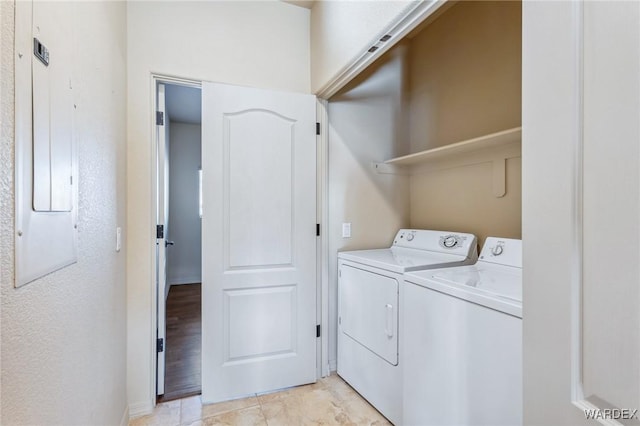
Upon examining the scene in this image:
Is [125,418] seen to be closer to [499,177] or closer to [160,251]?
[160,251]

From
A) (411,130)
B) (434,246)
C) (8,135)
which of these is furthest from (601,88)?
(411,130)

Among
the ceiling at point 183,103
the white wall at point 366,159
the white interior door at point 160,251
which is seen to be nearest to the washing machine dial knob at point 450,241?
the white wall at point 366,159

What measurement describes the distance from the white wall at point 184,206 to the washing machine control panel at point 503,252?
4.82m

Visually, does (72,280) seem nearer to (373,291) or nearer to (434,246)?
(373,291)

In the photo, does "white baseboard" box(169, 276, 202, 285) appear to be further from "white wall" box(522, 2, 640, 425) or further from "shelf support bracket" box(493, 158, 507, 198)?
"white wall" box(522, 2, 640, 425)

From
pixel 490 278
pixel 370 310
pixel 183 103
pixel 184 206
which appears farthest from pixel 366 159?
pixel 184 206

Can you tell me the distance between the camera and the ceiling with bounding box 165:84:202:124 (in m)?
3.86

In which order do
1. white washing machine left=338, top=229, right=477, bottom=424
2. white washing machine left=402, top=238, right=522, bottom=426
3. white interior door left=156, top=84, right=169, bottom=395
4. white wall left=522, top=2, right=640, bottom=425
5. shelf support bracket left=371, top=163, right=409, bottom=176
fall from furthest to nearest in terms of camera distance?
shelf support bracket left=371, top=163, right=409, bottom=176 < white interior door left=156, top=84, right=169, bottom=395 < white washing machine left=338, top=229, right=477, bottom=424 < white washing machine left=402, top=238, right=522, bottom=426 < white wall left=522, top=2, right=640, bottom=425

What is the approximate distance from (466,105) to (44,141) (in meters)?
2.41

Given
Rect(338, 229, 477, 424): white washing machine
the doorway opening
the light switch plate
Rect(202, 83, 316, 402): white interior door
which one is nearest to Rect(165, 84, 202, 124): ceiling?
the doorway opening

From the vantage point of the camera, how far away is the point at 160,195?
204cm

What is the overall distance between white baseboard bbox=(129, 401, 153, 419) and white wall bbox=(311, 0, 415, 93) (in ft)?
7.67

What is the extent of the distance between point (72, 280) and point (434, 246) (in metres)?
2.02

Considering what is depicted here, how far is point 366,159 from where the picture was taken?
8.39 feet
